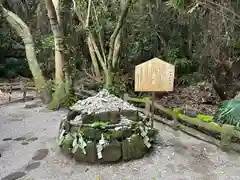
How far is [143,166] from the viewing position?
3652 mm

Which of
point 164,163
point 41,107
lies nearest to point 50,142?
point 164,163

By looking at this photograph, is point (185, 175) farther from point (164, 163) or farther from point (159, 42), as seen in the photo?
point (159, 42)

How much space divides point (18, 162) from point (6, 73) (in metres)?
9.17

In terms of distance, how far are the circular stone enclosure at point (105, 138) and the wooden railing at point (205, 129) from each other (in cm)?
97

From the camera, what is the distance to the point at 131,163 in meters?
3.74

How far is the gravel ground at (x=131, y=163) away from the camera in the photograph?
342cm

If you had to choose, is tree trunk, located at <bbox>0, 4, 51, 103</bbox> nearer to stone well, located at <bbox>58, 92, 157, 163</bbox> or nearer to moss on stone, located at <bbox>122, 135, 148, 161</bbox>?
stone well, located at <bbox>58, 92, 157, 163</bbox>

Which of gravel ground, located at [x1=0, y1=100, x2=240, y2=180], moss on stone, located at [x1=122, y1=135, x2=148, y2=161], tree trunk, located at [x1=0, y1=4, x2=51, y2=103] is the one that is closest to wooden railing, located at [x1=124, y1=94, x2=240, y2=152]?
gravel ground, located at [x1=0, y1=100, x2=240, y2=180]

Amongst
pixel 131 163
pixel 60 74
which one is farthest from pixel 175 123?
pixel 60 74

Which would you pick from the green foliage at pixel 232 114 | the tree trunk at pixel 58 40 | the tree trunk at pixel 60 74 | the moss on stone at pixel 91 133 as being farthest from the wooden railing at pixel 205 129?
the tree trunk at pixel 58 40

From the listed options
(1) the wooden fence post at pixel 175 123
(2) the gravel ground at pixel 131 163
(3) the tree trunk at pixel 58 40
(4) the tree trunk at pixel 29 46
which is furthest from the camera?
(4) the tree trunk at pixel 29 46

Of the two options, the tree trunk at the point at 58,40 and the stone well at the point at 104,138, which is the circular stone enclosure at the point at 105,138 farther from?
the tree trunk at the point at 58,40

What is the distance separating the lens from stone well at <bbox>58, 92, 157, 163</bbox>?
372 cm

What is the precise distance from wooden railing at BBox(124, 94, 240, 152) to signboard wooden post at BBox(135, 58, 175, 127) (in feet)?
2.96
